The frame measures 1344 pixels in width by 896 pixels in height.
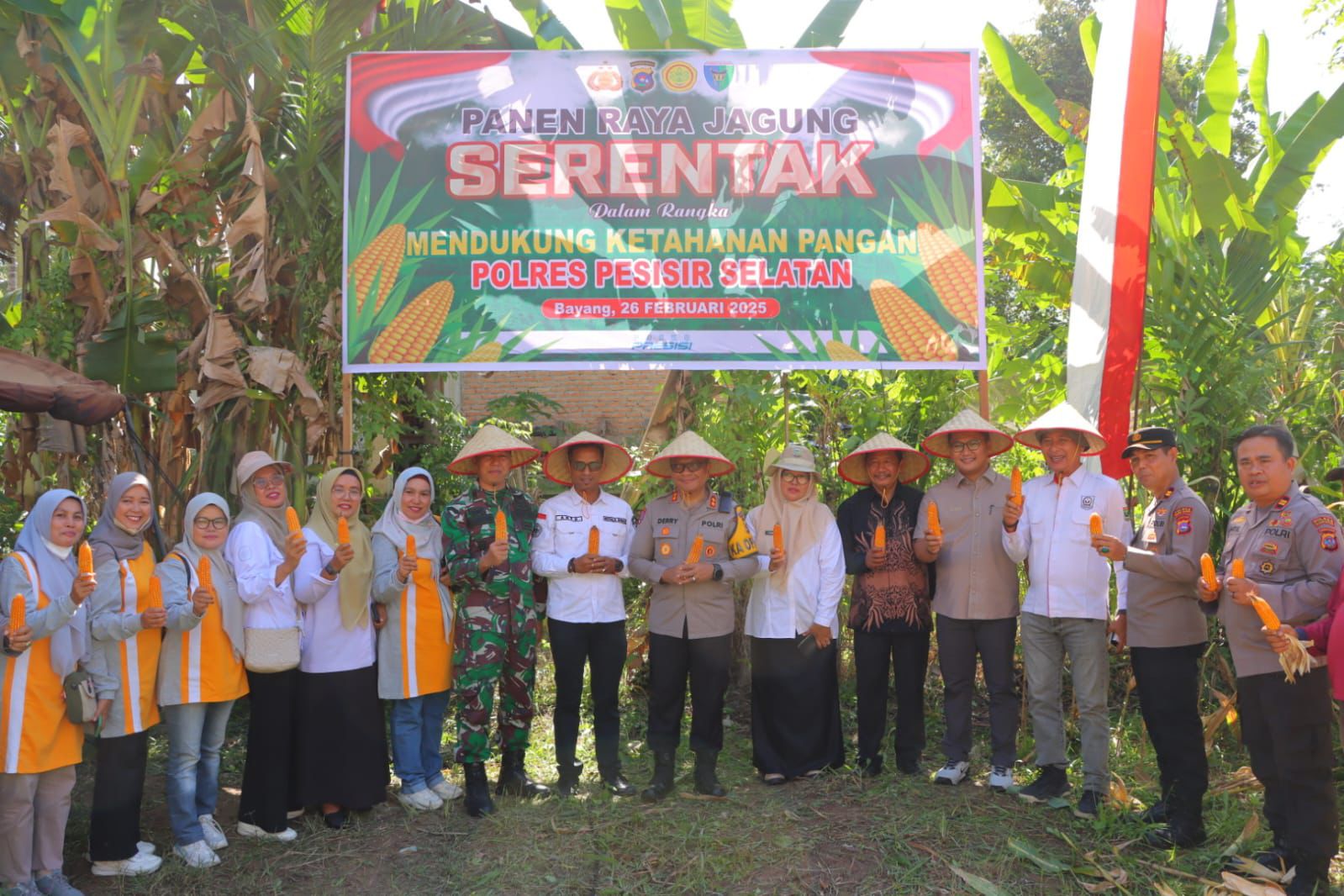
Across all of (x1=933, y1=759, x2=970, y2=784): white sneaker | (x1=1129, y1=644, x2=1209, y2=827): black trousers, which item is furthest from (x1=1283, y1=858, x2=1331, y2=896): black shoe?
(x1=933, y1=759, x2=970, y2=784): white sneaker

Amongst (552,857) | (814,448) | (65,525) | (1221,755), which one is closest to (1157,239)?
(814,448)

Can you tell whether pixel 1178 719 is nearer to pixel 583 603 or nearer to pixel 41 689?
pixel 583 603

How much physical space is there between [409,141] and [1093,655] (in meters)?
4.20

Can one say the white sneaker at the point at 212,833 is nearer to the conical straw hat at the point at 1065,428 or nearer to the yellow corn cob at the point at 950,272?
the conical straw hat at the point at 1065,428

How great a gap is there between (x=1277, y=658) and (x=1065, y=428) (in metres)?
1.26

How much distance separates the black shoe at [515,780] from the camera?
190 inches

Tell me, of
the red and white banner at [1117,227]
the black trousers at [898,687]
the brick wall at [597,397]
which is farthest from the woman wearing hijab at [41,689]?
the brick wall at [597,397]

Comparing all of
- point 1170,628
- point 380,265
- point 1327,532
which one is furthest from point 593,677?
point 1327,532

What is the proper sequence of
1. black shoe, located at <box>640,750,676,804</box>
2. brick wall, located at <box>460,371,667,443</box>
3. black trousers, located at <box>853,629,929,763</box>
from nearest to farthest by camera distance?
black shoe, located at <box>640,750,676,804</box>
black trousers, located at <box>853,629,929,763</box>
brick wall, located at <box>460,371,667,443</box>

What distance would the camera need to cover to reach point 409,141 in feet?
18.0

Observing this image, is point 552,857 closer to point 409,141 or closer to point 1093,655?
point 1093,655

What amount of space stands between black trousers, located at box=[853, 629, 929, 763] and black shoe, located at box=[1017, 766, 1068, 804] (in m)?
0.54

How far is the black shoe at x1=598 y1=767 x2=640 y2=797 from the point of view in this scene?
486 centimetres

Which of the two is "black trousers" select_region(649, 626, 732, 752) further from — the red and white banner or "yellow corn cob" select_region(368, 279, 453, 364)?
the red and white banner
